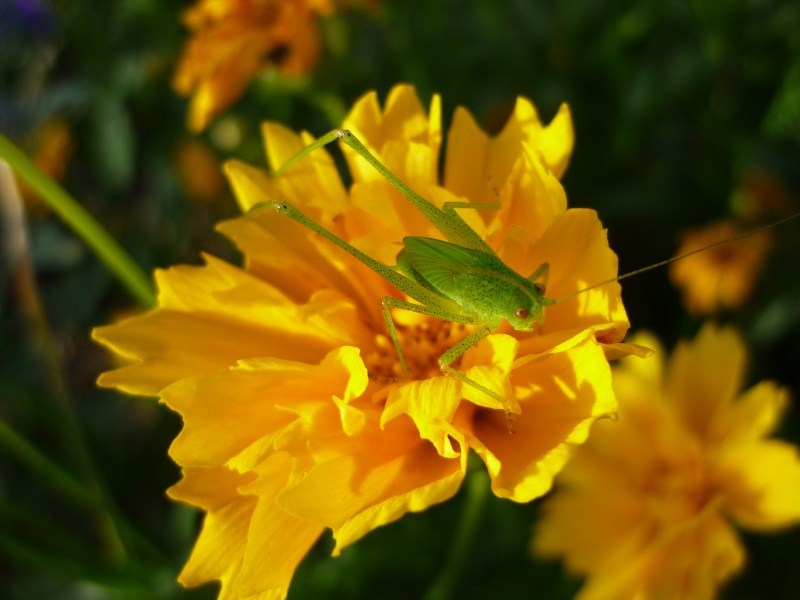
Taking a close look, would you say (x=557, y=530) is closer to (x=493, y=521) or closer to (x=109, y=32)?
(x=493, y=521)

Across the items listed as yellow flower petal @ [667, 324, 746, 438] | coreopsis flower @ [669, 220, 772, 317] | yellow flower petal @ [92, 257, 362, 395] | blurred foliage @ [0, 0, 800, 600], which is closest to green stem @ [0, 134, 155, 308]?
yellow flower petal @ [92, 257, 362, 395]

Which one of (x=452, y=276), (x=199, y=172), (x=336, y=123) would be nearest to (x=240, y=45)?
(x=336, y=123)

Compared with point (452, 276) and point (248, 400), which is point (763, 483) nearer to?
point (452, 276)

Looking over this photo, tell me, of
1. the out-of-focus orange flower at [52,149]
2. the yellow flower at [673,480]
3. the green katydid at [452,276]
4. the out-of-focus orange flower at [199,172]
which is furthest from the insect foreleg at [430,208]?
the out-of-focus orange flower at [52,149]

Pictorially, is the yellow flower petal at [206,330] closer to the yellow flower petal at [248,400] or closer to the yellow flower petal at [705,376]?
the yellow flower petal at [248,400]

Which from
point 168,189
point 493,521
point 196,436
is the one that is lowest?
point 493,521

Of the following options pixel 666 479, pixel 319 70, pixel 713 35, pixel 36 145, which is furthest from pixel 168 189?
pixel 666 479
